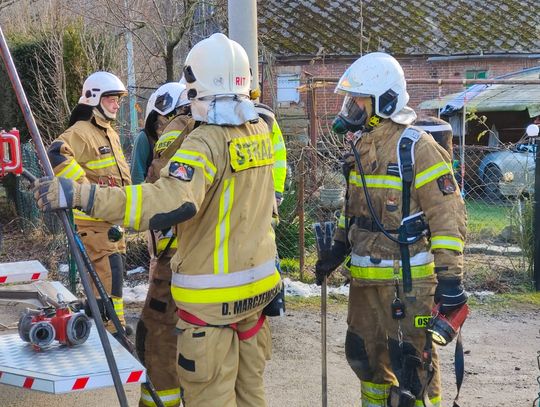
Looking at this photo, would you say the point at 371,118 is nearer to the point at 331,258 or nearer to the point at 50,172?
the point at 331,258

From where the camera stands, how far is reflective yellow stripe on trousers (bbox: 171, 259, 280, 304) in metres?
3.16

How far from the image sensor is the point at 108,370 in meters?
3.24

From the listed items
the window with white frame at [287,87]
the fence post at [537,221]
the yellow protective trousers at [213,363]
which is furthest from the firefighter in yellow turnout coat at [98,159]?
the window with white frame at [287,87]

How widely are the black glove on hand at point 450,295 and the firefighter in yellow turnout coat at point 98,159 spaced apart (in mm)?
2865

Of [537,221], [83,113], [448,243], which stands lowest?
[537,221]

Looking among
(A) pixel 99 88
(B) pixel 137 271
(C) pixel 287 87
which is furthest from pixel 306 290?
(C) pixel 287 87

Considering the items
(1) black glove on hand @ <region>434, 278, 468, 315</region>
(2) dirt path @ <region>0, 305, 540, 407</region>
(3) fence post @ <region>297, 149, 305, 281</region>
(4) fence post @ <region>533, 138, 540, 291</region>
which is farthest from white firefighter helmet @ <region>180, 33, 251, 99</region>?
(4) fence post @ <region>533, 138, 540, 291</region>

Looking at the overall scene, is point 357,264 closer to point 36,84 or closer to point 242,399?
point 242,399

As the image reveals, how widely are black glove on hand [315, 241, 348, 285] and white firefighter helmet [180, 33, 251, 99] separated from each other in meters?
1.38

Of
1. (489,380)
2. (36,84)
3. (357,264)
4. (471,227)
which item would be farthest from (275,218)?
(36,84)

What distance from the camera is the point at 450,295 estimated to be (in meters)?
3.52

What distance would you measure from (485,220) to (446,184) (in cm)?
653

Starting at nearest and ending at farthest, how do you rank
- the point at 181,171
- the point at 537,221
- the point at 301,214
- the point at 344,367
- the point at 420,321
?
1. the point at 181,171
2. the point at 420,321
3. the point at 344,367
4. the point at 537,221
5. the point at 301,214

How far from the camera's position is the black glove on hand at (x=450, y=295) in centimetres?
352
